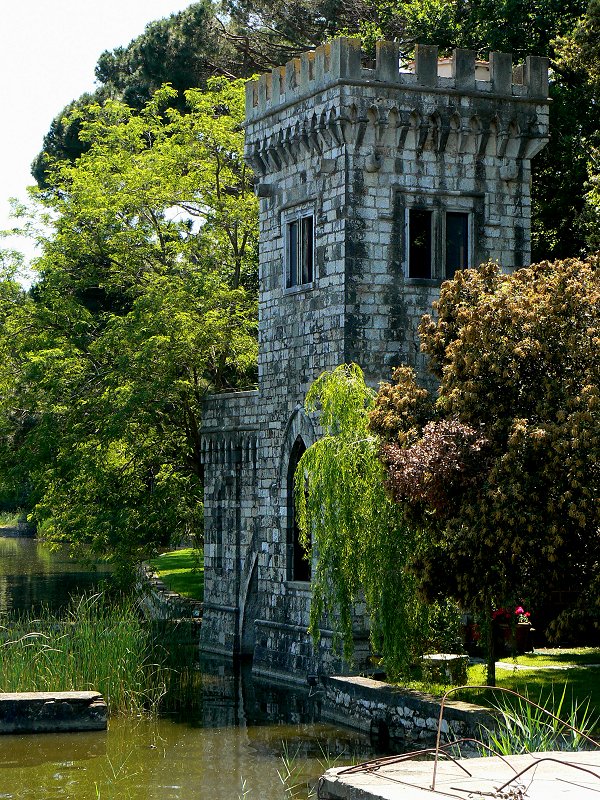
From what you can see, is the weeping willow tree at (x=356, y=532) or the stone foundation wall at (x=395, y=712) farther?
the weeping willow tree at (x=356, y=532)

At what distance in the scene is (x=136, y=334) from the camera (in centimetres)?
2942

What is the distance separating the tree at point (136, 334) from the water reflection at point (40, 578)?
2001 mm

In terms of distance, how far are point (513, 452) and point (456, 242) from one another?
7.83 metres

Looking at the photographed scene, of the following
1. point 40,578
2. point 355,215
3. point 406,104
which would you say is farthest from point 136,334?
point 40,578

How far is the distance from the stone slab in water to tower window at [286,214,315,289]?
26.9 ft

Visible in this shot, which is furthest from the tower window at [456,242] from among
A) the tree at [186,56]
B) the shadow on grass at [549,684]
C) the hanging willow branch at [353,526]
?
the tree at [186,56]

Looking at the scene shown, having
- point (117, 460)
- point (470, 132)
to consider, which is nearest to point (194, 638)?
point (117, 460)

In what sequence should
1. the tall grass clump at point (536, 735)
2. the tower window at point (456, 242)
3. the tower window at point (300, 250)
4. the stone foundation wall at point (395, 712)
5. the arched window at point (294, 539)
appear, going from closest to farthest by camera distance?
1. the tall grass clump at point (536, 735)
2. the stone foundation wall at point (395, 712)
3. the tower window at point (456, 242)
4. the tower window at point (300, 250)
5. the arched window at point (294, 539)

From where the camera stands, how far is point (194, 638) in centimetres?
2900

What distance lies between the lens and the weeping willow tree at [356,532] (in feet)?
60.9

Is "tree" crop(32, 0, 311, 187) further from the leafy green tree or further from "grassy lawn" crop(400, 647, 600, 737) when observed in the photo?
"grassy lawn" crop(400, 647, 600, 737)

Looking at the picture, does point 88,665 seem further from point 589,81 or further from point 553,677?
point 589,81

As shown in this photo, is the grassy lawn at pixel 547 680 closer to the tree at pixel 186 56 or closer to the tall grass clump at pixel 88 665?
the tall grass clump at pixel 88 665

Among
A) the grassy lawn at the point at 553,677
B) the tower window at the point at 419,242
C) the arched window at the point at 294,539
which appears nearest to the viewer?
the grassy lawn at the point at 553,677
